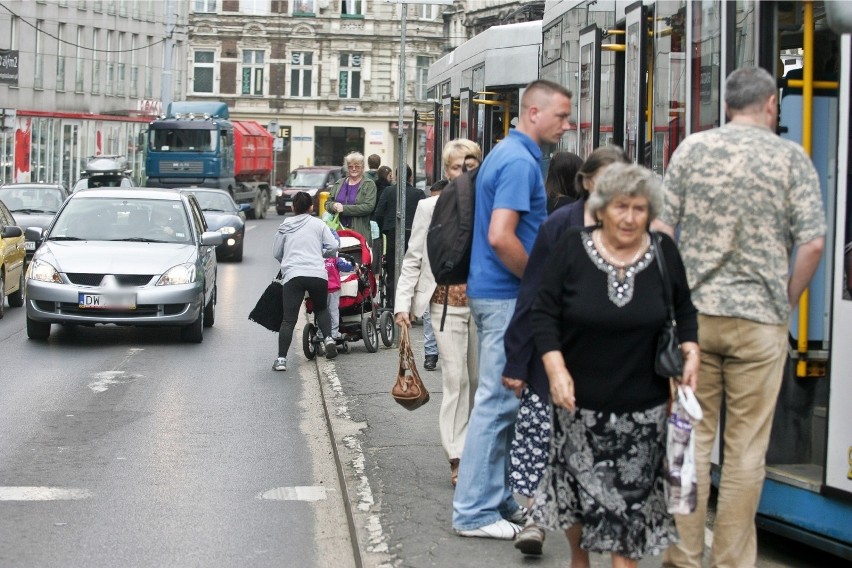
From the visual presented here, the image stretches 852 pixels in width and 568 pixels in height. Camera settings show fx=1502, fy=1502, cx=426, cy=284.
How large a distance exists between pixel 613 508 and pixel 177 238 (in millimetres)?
11637

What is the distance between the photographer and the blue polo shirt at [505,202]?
6.05 m

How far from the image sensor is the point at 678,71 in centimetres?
737

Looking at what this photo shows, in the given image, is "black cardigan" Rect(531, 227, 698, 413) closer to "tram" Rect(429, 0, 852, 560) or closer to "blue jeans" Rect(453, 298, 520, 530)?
"tram" Rect(429, 0, 852, 560)

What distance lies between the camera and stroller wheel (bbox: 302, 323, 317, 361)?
13969 millimetres

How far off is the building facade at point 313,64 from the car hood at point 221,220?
53467 mm

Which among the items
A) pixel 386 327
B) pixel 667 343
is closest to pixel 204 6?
pixel 386 327

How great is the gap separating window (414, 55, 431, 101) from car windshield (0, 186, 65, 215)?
57596 millimetres

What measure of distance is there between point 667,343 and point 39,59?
56150mm

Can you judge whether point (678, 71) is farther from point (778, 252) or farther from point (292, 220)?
point (292, 220)

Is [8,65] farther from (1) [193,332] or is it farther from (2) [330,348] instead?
(2) [330,348]

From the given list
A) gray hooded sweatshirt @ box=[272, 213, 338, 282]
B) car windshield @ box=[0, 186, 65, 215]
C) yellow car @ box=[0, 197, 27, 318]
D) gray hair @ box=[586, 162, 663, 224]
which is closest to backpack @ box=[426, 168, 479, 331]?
gray hair @ box=[586, 162, 663, 224]

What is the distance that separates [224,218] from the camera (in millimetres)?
30172

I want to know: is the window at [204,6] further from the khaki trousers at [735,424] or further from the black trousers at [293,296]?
the khaki trousers at [735,424]

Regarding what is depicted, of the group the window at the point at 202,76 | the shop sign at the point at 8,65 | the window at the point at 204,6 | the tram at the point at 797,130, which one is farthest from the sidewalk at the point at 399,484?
the window at the point at 204,6
